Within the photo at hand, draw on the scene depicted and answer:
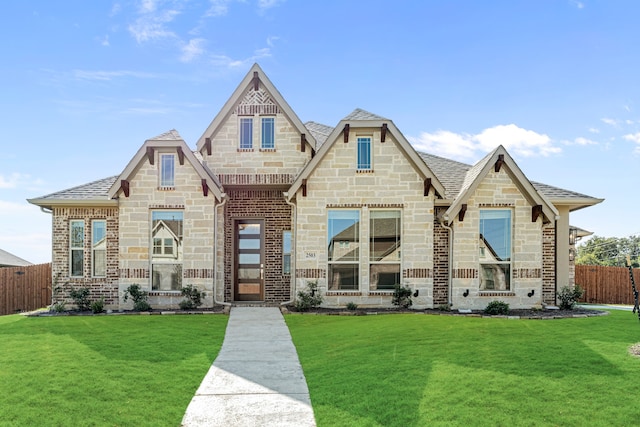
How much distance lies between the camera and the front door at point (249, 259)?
16.4m

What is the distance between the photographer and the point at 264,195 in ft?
53.8

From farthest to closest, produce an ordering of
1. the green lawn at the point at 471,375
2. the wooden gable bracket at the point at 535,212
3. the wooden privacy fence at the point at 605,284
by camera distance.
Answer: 1. the wooden privacy fence at the point at 605,284
2. the wooden gable bracket at the point at 535,212
3. the green lawn at the point at 471,375

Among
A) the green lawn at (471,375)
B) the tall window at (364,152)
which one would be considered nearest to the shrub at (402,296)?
the green lawn at (471,375)

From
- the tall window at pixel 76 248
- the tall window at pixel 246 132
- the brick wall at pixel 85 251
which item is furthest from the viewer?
the tall window at pixel 246 132

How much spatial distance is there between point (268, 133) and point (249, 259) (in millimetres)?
4273

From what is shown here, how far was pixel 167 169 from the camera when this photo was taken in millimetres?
15258

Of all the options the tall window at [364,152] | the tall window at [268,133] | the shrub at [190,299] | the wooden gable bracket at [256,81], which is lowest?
the shrub at [190,299]

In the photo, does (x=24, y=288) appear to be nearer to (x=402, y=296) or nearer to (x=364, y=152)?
(x=364, y=152)

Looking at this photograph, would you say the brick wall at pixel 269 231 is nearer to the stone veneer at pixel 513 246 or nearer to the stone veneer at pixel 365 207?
the stone veneer at pixel 365 207

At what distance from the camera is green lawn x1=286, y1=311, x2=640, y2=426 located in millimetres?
6039

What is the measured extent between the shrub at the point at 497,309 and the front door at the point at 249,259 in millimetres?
7175

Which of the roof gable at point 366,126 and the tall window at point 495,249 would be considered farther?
the tall window at point 495,249

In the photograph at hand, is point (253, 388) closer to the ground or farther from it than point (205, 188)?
closer to the ground

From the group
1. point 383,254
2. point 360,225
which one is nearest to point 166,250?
point 360,225
